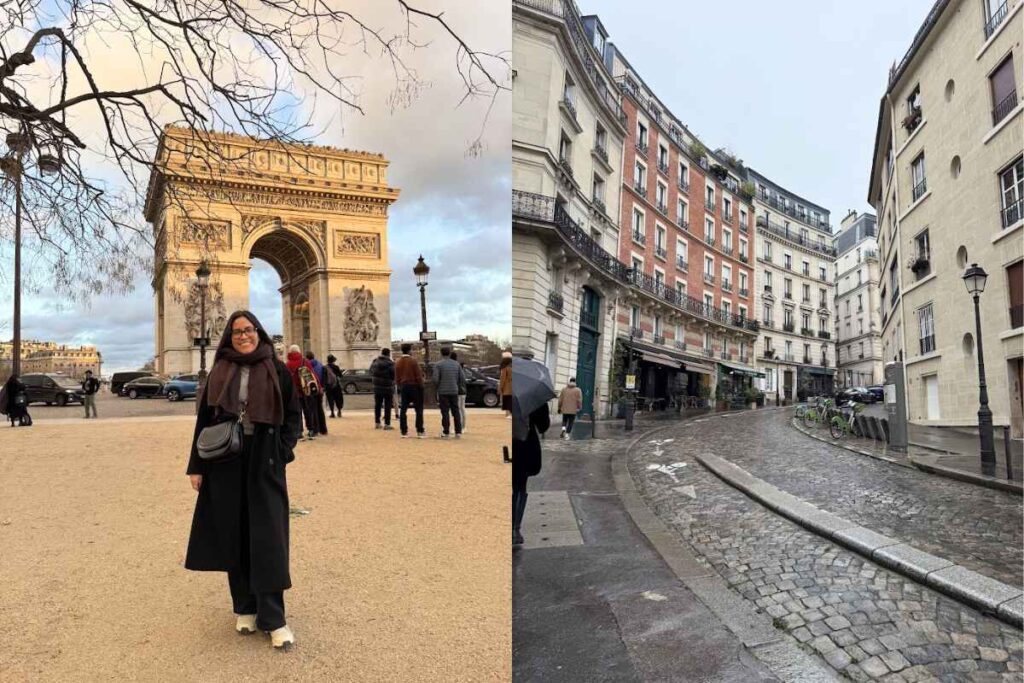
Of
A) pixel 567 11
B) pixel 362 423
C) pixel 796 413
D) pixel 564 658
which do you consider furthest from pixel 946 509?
pixel 362 423

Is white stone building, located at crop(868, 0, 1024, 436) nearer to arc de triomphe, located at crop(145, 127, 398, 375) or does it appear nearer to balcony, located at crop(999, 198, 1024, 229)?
balcony, located at crop(999, 198, 1024, 229)

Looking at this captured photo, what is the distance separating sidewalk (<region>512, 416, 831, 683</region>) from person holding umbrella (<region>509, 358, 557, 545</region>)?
0.08 ft

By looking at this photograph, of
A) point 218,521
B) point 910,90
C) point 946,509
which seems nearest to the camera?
point 946,509

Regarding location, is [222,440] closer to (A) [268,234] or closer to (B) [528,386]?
(A) [268,234]

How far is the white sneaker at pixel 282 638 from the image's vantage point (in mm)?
1511

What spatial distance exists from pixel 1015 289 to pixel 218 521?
1.89 metres

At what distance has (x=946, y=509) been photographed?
1150mm

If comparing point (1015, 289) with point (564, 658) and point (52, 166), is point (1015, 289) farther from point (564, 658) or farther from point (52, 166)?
point (52, 166)

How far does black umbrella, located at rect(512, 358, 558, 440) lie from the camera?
0.95 m

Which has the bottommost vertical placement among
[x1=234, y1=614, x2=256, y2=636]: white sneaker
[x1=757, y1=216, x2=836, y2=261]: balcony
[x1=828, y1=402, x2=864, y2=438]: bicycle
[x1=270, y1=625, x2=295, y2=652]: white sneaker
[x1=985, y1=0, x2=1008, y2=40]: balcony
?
[x1=270, y1=625, x2=295, y2=652]: white sneaker

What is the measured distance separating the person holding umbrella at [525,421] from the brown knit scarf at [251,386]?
38.9 inches

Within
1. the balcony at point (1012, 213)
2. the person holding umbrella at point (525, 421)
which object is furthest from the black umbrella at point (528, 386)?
the balcony at point (1012, 213)

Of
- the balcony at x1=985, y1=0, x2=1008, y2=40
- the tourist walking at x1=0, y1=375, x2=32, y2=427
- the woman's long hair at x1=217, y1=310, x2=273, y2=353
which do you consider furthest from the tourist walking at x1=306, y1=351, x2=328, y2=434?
the balcony at x1=985, y1=0, x2=1008, y2=40

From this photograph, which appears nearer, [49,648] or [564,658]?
[564,658]
